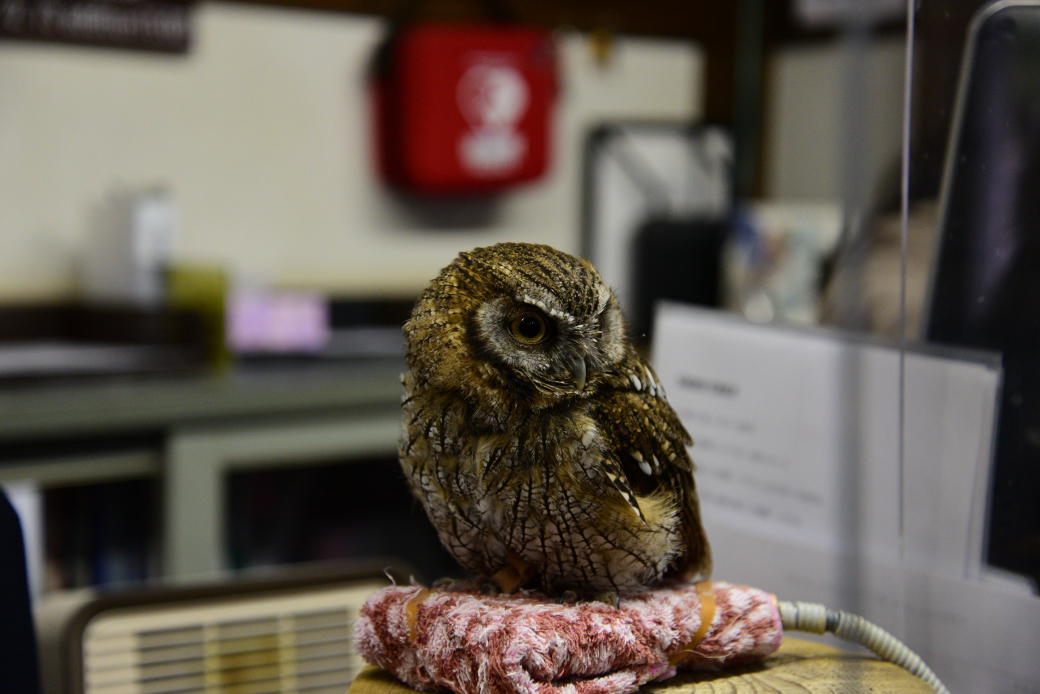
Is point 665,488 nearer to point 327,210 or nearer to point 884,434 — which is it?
point 884,434

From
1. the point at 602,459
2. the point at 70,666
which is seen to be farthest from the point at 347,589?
the point at 602,459

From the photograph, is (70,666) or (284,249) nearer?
(70,666)

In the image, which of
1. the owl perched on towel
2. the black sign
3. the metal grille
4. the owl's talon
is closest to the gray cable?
the owl perched on towel

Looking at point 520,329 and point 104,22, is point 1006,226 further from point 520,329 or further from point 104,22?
point 104,22

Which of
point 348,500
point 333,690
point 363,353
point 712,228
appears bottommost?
point 348,500

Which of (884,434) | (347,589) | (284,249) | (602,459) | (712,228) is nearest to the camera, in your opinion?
(602,459)

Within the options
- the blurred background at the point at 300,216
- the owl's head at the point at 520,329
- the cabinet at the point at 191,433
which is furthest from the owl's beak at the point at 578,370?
the cabinet at the point at 191,433

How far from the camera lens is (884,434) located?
759mm

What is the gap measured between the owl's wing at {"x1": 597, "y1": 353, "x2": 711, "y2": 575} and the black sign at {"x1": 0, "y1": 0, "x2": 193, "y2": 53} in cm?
196

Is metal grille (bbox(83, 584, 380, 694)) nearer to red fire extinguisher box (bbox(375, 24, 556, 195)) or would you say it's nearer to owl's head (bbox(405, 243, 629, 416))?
owl's head (bbox(405, 243, 629, 416))

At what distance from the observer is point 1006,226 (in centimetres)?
66

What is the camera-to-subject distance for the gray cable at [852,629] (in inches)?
25.7

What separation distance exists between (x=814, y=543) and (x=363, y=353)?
65.7 inches

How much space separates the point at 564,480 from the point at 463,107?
199 centimetres
